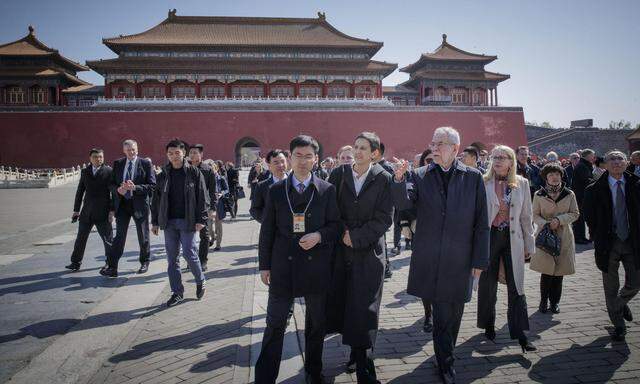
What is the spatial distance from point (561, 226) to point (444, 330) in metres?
2.07

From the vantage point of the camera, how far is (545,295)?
3.91 meters

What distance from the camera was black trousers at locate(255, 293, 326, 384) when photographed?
244 cm

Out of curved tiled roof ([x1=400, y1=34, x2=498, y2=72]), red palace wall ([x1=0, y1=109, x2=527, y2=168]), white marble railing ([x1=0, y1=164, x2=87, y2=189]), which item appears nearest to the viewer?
white marble railing ([x1=0, y1=164, x2=87, y2=189])

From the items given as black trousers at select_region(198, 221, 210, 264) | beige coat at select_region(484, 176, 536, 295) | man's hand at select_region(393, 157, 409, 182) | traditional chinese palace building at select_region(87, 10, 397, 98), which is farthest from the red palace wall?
man's hand at select_region(393, 157, 409, 182)

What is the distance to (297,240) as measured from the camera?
8.34 feet

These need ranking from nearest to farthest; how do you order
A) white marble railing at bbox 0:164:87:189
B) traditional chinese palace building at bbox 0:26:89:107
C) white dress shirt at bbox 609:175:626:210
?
white dress shirt at bbox 609:175:626:210 < white marble railing at bbox 0:164:87:189 < traditional chinese palace building at bbox 0:26:89:107

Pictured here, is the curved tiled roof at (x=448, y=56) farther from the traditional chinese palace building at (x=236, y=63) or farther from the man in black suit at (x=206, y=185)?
the man in black suit at (x=206, y=185)

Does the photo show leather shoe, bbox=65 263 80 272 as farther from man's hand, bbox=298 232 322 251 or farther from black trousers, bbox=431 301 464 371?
black trousers, bbox=431 301 464 371

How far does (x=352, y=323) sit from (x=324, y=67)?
26.9 meters

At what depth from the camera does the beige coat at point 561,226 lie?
152 inches

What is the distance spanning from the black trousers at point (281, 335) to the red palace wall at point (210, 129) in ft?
78.2

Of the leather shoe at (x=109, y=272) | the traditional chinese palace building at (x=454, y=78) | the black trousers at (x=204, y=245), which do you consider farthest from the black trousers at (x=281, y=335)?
the traditional chinese palace building at (x=454, y=78)

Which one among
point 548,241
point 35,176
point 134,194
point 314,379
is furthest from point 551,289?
point 35,176

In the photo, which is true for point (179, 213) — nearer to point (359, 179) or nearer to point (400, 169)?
point (359, 179)
